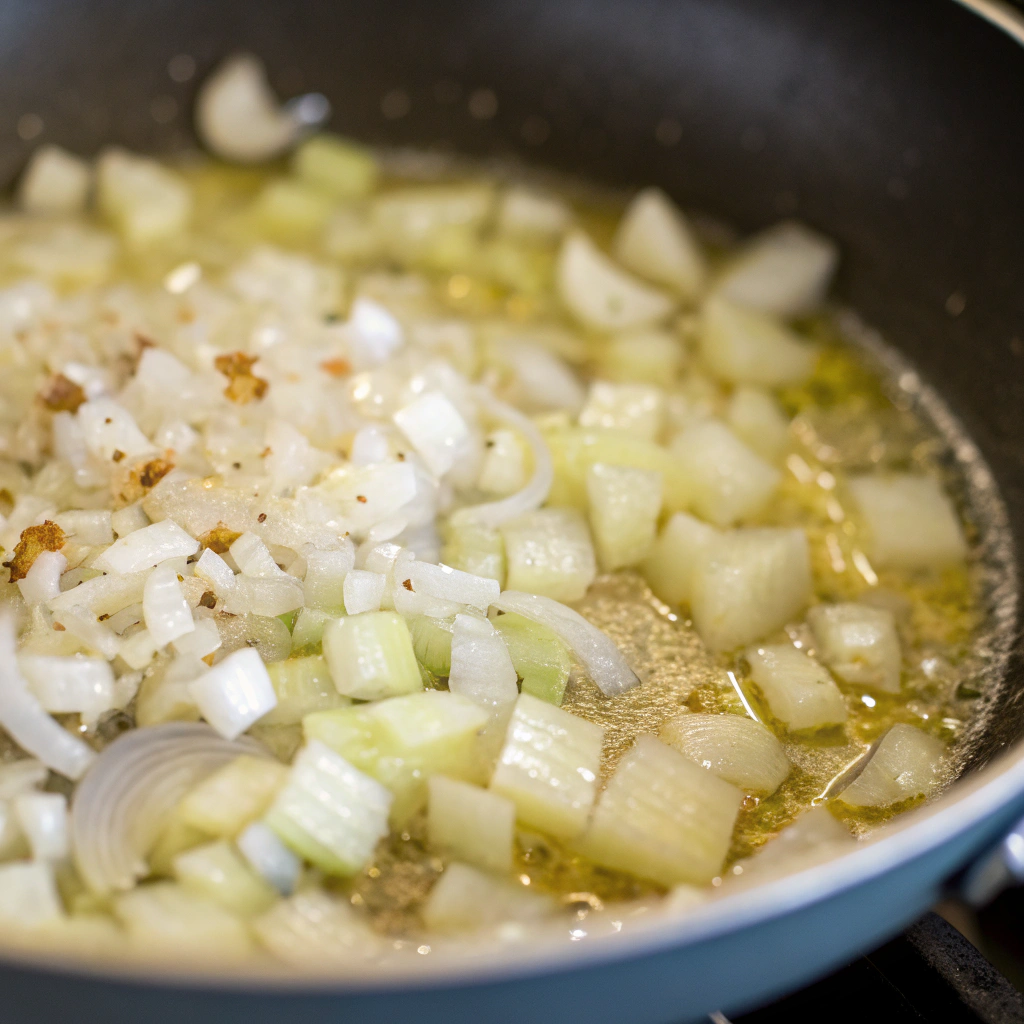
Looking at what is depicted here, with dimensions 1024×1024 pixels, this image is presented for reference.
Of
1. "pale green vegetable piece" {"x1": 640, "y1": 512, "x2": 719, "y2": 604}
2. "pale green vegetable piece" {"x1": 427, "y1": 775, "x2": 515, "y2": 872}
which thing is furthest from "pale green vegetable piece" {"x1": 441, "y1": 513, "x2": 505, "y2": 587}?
"pale green vegetable piece" {"x1": 427, "y1": 775, "x2": 515, "y2": 872}

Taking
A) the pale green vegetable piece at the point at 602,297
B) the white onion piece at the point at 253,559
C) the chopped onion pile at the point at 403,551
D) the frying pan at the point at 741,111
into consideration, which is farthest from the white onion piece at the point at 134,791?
the pale green vegetable piece at the point at 602,297

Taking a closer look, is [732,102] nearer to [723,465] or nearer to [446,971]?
[723,465]

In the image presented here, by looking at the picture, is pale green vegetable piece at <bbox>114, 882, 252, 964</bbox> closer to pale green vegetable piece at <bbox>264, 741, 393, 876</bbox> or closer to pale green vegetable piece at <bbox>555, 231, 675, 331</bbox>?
pale green vegetable piece at <bbox>264, 741, 393, 876</bbox>

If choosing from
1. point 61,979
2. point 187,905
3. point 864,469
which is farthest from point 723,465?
point 61,979

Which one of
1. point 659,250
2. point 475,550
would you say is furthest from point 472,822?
point 659,250

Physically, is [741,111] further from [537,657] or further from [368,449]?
[537,657]

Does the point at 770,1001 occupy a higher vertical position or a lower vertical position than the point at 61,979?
higher
